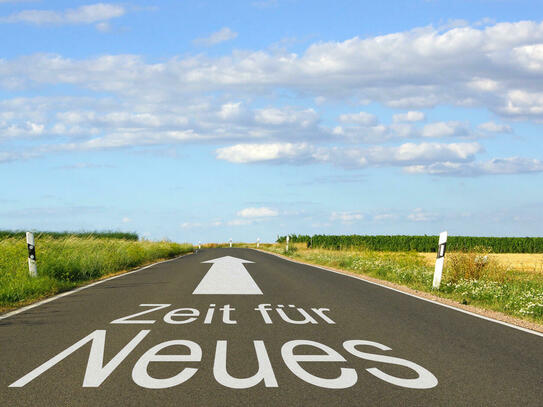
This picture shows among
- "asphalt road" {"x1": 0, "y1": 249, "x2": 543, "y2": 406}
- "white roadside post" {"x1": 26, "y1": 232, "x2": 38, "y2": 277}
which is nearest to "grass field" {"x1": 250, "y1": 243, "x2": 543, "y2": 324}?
"asphalt road" {"x1": 0, "y1": 249, "x2": 543, "y2": 406}

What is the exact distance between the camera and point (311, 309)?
1041 cm

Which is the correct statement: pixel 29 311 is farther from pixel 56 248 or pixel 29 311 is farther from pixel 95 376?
pixel 56 248

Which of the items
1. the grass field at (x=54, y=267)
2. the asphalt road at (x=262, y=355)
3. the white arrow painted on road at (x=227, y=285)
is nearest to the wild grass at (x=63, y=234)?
the grass field at (x=54, y=267)

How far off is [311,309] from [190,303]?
2426 millimetres

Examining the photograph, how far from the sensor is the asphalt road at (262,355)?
508 centimetres

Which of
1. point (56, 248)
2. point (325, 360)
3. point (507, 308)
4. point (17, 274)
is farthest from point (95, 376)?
point (56, 248)

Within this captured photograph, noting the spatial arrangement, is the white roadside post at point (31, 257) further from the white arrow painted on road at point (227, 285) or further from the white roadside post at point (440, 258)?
the white roadside post at point (440, 258)

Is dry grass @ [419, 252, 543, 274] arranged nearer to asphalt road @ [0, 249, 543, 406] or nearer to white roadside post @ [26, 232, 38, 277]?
asphalt road @ [0, 249, 543, 406]

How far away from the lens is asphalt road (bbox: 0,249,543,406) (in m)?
5.08

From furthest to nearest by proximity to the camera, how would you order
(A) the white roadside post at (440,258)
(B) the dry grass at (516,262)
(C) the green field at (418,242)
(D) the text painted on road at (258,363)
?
(C) the green field at (418,242), (B) the dry grass at (516,262), (A) the white roadside post at (440,258), (D) the text painted on road at (258,363)

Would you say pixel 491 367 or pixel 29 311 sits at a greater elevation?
pixel 491 367

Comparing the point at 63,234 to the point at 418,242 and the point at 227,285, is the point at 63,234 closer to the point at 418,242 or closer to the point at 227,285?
the point at 227,285

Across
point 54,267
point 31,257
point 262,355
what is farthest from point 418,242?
point 262,355

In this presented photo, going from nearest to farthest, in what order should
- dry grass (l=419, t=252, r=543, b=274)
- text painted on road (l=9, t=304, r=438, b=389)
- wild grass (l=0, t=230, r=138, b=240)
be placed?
text painted on road (l=9, t=304, r=438, b=389), dry grass (l=419, t=252, r=543, b=274), wild grass (l=0, t=230, r=138, b=240)
